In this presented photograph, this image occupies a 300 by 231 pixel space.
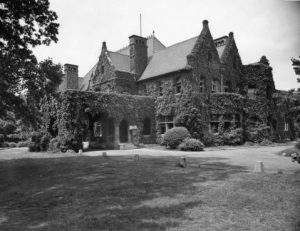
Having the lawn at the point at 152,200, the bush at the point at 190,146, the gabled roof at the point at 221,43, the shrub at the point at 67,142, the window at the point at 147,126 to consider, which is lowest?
the lawn at the point at 152,200

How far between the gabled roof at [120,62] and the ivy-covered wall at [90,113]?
660 centimetres

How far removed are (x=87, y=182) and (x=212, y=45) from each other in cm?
2423

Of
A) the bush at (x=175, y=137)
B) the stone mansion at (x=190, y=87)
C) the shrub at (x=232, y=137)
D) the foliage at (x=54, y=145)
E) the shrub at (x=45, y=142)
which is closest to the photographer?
the foliage at (x=54, y=145)

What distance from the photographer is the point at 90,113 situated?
25438 millimetres

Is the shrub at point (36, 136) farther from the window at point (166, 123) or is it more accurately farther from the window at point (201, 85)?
the window at point (201, 85)

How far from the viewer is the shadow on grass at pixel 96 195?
594cm

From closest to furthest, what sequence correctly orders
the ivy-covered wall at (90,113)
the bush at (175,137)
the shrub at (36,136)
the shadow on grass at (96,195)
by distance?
the shadow on grass at (96,195)
the ivy-covered wall at (90,113)
the bush at (175,137)
the shrub at (36,136)

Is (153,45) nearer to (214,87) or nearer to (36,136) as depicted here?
(214,87)

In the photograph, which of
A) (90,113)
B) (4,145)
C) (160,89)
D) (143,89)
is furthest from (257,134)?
(4,145)

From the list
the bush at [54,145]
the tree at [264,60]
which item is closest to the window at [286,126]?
the tree at [264,60]

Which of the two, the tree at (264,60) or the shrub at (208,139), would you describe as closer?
the shrub at (208,139)

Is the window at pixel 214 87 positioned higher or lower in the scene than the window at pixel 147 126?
higher

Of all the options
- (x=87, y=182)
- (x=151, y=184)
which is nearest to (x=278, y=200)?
(x=151, y=184)

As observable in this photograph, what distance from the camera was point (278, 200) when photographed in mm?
7008
